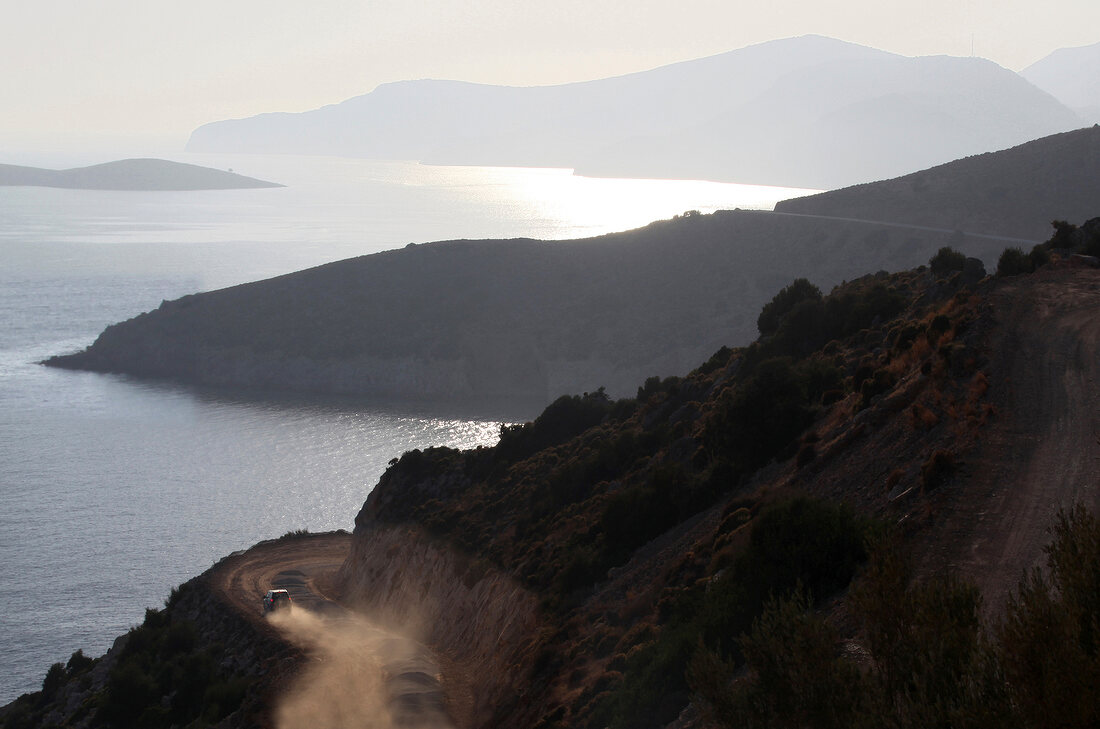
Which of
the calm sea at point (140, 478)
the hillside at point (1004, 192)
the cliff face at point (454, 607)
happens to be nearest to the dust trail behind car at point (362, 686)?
the cliff face at point (454, 607)

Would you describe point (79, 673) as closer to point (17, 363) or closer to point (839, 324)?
point (839, 324)

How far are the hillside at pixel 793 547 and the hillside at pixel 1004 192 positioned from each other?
187ft

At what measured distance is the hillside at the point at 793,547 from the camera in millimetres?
8016

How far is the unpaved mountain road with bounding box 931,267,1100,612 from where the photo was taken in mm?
12344

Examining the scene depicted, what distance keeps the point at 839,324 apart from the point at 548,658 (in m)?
17.2

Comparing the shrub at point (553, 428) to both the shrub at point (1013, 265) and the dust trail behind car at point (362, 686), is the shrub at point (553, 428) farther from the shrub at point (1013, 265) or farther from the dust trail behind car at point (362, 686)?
the shrub at point (1013, 265)

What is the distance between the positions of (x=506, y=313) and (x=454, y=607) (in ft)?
270

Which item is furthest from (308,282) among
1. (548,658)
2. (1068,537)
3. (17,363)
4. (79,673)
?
(1068,537)

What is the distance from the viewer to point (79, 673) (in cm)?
3641

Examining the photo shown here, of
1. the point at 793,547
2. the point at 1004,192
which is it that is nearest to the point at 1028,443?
the point at 793,547

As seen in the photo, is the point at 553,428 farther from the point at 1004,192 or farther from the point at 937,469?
the point at 1004,192

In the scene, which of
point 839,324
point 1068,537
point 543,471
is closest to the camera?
point 1068,537

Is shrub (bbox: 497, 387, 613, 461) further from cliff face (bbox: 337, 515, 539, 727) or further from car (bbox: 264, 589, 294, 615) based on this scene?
car (bbox: 264, 589, 294, 615)

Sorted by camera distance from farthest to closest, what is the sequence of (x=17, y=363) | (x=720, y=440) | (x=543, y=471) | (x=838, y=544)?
(x=17, y=363) < (x=543, y=471) < (x=720, y=440) < (x=838, y=544)
